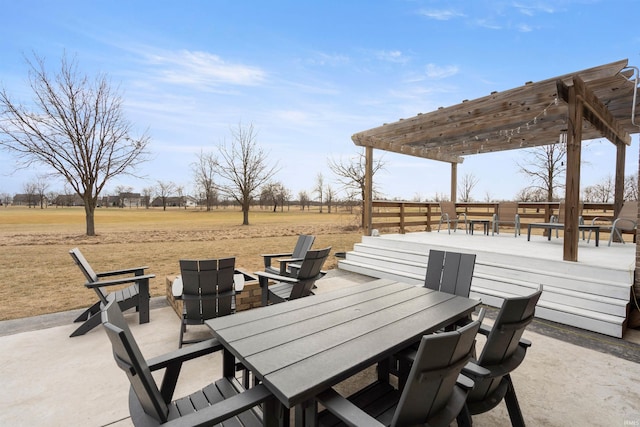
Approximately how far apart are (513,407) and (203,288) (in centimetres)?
276

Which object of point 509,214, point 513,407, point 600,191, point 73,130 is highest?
point 73,130

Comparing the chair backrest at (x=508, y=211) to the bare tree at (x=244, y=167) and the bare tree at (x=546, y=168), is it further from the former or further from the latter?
the bare tree at (x=244, y=167)

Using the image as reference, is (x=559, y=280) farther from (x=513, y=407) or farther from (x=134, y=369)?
(x=134, y=369)

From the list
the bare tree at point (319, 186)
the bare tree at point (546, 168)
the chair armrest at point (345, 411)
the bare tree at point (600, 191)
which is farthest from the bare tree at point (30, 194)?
the bare tree at point (600, 191)

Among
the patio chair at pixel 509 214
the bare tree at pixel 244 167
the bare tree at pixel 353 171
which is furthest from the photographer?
the bare tree at pixel 244 167

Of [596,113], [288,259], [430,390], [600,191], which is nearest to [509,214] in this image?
[596,113]

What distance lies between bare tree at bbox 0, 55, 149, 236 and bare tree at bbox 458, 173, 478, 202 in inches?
1087

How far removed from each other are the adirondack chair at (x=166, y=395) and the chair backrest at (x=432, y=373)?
0.60 metres

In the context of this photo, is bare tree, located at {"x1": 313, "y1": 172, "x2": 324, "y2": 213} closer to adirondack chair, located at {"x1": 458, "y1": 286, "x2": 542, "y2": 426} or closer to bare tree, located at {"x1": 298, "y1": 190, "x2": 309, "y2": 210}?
bare tree, located at {"x1": 298, "y1": 190, "x2": 309, "y2": 210}

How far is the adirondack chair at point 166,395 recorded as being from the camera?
1121mm

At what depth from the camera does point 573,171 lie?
4246 millimetres

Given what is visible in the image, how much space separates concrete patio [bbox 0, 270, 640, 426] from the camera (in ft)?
6.59

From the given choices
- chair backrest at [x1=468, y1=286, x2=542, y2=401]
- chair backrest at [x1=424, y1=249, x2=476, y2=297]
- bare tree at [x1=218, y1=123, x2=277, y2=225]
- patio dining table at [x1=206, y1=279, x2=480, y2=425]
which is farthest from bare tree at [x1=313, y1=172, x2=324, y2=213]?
chair backrest at [x1=468, y1=286, x2=542, y2=401]

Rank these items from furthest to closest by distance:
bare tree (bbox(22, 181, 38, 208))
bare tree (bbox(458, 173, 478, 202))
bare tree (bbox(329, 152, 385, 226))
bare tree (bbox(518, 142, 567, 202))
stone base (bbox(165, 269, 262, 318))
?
bare tree (bbox(22, 181, 38, 208)) < bare tree (bbox(458, 173, 478, 202)) < bare tree (bbox(329, 152, 385, 226)) < bare tree (bbox(518, 142, 567, 202)) < stone base (bbox(165, 269, 262, 318))
